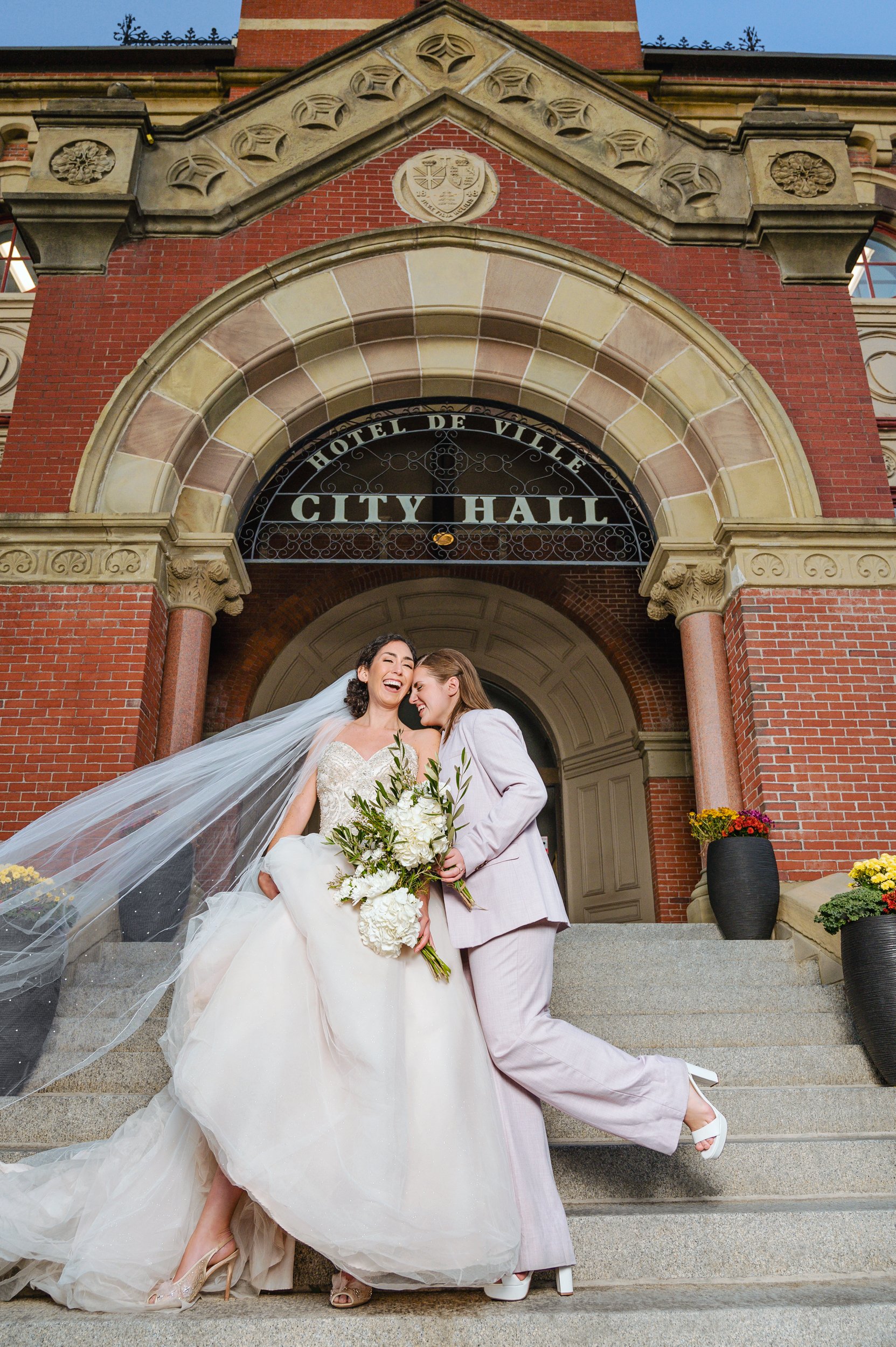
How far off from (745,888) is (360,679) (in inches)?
127

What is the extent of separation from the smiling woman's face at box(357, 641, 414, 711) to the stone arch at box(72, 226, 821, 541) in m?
4.07

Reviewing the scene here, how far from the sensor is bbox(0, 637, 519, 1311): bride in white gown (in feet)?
9.19

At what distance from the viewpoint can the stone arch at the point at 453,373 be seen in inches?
313

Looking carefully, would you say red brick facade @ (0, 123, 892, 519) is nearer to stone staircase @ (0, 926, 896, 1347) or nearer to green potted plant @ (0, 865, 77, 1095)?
stone staircase @ (0, 926, 896, 1347)

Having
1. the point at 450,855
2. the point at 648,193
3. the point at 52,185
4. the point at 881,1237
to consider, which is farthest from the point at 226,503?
the point at 881,1237

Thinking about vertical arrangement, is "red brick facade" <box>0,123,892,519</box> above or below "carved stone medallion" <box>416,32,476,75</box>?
below

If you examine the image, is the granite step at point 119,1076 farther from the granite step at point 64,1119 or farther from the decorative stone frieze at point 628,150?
the decorative stone frieze at point 628,150

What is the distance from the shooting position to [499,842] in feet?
11.3

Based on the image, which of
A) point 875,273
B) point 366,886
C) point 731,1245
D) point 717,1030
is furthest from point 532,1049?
point 875,273

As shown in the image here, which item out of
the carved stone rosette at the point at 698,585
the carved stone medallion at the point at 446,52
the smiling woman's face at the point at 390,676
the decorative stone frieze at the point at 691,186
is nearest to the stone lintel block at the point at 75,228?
the carved stone medallion at the point at 446,52

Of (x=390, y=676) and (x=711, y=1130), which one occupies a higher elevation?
(x=390, y=676)

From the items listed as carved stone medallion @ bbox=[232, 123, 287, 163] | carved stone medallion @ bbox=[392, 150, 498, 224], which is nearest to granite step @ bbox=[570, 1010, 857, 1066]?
carved stone medallion @ bbox=[392, 150, 498, 224]

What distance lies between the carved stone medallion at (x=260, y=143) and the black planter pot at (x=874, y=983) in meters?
7.72

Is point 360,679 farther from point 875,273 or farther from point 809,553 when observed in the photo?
point 875,273
